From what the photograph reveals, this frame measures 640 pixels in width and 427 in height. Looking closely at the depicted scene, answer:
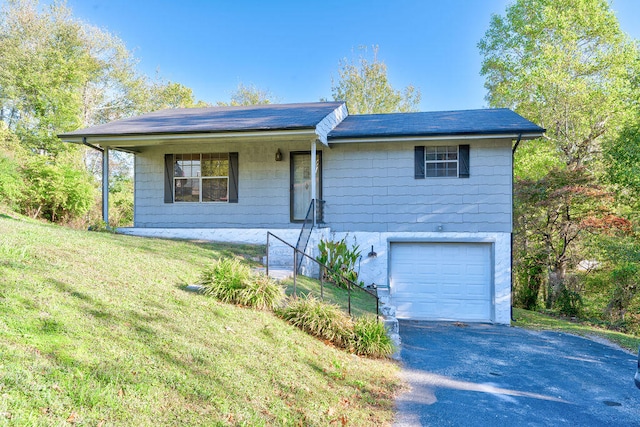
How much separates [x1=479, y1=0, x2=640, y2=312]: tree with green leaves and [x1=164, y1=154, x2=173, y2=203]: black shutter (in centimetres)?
1079

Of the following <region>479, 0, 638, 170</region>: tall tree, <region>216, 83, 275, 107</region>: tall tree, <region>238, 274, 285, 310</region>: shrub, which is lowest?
<region>238, 274, 285, 310</region>: shrub

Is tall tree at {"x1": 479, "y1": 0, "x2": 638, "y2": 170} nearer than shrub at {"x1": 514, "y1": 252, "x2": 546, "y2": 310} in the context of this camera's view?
No

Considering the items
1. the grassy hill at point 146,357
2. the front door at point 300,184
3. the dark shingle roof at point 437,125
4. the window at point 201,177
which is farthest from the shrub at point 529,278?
the grassy hill at point 146,357

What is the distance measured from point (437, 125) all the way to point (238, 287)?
763cm

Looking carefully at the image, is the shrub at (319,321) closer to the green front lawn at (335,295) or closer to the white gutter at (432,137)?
Result: the green front lawn at (335,295)

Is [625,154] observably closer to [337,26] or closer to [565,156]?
[565,156]

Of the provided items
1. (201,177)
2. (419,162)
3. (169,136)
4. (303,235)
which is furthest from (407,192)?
(169,136)

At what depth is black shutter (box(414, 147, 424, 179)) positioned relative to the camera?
10.6 metres

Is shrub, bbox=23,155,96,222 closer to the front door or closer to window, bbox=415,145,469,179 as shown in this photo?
the front door

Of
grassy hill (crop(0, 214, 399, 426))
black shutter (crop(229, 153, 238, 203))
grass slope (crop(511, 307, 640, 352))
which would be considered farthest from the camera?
black shutter (crop(229, 153, 238, 203))

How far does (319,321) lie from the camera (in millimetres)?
5449

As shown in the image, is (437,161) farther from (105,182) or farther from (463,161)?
(105,182)

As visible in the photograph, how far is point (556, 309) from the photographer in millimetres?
13219

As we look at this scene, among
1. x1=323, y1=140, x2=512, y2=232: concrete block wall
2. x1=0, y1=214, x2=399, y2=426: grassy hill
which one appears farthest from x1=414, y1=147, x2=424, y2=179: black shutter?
x1=0, y1=214, x2=399, y2=426: grassy hill
